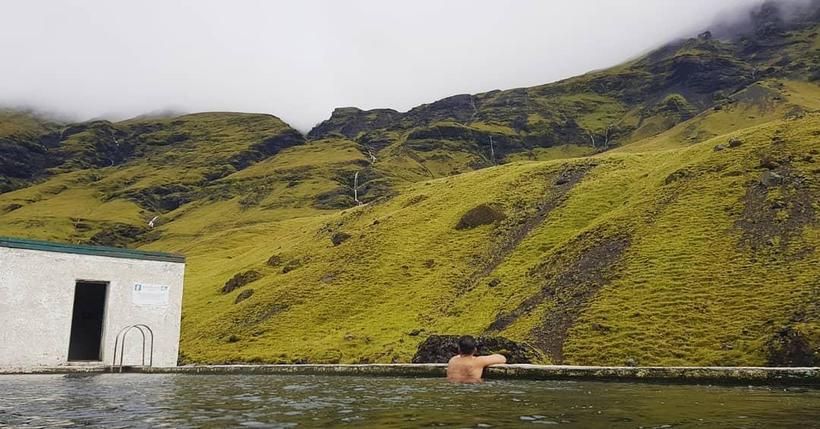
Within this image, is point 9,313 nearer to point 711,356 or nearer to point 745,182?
point 711,356

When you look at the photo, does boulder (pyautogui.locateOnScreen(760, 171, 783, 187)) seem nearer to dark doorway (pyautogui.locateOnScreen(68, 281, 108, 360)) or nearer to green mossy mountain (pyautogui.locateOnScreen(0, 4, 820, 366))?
green mossy mountain (pyautogui.locateOnScreen(0, 4, 820, 366))

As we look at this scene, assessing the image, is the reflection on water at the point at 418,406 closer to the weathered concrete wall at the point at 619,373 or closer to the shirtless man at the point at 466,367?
the shirtless man at the point at 466,367

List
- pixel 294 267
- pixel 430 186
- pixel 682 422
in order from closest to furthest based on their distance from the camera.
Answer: pixel 682 422
pixel 294 267
pixel 430 186

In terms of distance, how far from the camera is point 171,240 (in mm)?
174875

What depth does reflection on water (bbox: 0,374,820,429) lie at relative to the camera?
14016 millimetres

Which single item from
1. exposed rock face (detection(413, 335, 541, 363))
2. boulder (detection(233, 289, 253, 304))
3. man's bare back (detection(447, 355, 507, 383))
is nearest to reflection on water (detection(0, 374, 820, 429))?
man's bare back (detection(447, 355, 507, 383))

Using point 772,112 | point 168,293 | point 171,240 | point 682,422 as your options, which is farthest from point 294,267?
point 772,112

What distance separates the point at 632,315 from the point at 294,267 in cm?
4475

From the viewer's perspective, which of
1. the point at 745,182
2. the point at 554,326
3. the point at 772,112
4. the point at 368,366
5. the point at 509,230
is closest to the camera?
the point at 368,366

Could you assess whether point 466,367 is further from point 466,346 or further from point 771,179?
point 771,179

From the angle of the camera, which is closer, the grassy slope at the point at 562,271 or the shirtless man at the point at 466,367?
the shirtless man at the point at 466,367

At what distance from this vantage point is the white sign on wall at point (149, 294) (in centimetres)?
4209

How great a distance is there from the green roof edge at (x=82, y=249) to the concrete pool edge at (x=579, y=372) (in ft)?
23.4

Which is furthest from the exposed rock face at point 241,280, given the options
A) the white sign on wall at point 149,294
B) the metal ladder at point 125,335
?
the metal ladder at point 125,335
